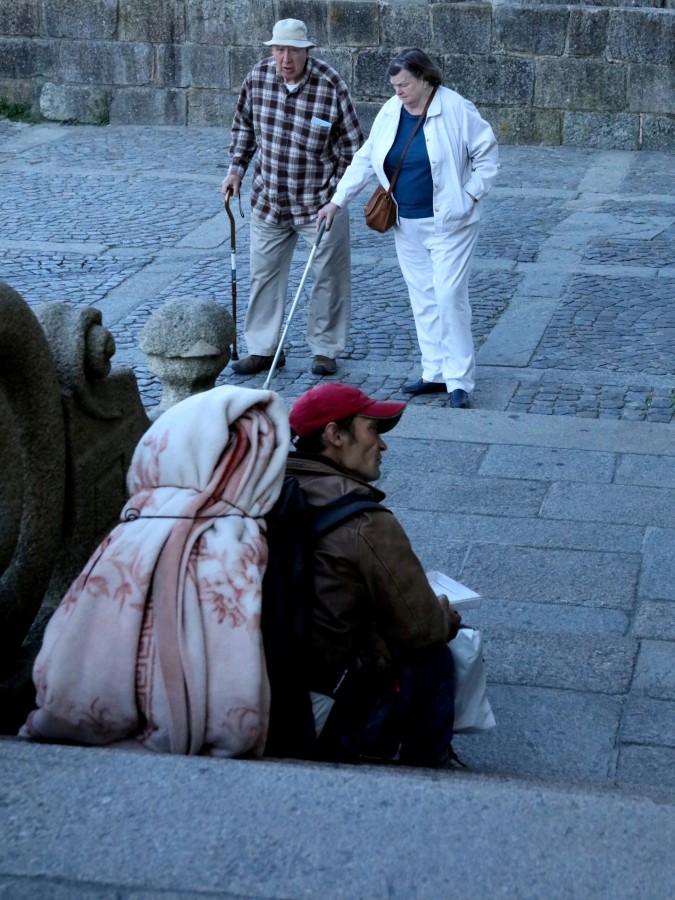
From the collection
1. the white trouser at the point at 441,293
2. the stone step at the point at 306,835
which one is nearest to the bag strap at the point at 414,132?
the white trouser at the point at 441,293

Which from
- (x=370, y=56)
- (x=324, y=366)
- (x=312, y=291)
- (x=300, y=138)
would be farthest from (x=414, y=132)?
(x=370, y=56)

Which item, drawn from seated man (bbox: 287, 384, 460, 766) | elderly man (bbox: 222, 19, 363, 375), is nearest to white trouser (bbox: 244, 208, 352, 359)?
elderly man (bbox: 222, 19, 363, 375)

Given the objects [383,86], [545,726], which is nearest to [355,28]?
[383,86]

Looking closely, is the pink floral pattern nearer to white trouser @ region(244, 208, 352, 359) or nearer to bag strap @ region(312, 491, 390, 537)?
bag strap @ region(312, 491, 390, 537)

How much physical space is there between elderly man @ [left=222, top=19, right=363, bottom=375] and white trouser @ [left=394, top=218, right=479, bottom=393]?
1.74 ft

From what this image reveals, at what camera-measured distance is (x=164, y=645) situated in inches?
107

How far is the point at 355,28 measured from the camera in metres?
14.4

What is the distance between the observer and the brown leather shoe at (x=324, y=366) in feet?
23.7

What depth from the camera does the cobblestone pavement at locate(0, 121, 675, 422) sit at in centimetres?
717

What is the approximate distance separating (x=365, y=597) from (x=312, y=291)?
4344 millimetres

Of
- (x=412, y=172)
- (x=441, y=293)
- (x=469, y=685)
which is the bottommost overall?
(x=469, y=685)

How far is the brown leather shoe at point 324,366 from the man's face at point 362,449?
393 cm

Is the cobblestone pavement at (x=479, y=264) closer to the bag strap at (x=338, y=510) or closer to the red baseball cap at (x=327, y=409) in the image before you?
the red baseball cap at (x=327, y=409)

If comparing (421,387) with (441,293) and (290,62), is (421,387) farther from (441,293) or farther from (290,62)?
(290,62)
